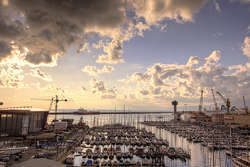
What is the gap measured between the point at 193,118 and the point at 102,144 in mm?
114591

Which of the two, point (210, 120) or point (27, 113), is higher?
point (27, 113)

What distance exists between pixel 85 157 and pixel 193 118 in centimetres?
12860

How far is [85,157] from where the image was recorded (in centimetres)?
4212

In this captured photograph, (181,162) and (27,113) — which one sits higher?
(27,113)

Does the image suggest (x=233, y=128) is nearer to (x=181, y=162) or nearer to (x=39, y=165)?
(x=181, y=162)

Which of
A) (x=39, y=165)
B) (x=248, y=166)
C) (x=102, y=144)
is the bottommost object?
(x=102, y=144)

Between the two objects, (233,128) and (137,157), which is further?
(233,128)

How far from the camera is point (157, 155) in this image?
42562 mm

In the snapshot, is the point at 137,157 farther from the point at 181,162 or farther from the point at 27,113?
the point at 27,113

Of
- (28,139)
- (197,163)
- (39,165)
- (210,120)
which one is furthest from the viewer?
(210,120)

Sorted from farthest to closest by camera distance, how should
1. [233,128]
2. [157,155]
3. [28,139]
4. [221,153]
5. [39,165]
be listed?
[233,128] → [28,139] → [221,153] → [157,155] → [39,165]

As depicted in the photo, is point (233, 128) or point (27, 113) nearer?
point (27, 113)

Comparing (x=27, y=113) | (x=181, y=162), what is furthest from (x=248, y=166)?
(x=27, y=113)

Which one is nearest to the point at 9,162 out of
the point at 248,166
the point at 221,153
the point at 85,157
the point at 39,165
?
the point at 85,157
